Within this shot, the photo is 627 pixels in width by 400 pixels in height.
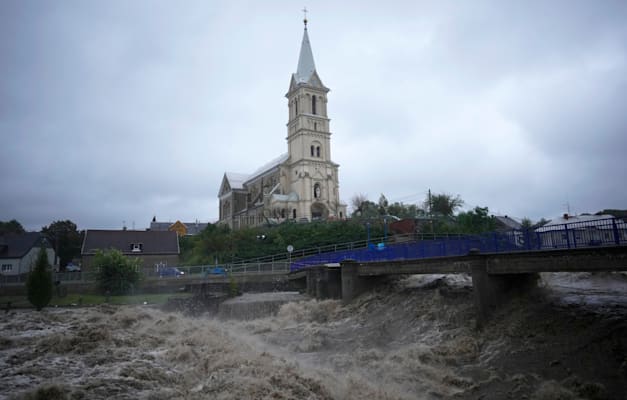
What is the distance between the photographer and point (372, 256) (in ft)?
99.8

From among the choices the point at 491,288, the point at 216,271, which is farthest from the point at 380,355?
the point at 216,271

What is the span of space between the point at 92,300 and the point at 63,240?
49.6 meters

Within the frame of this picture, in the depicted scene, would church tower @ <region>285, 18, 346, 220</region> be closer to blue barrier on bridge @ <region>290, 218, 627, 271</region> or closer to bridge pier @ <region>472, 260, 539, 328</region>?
blue barrier on bridge @ <region>290, 218, 627, 271</region>

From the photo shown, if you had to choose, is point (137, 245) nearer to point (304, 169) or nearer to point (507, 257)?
point (304, 169)

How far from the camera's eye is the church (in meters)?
79.4

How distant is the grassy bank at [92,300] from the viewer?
40094mm

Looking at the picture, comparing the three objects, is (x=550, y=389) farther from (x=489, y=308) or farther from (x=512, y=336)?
(x=489, y=308)

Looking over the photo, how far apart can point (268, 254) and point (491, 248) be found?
40356 mm

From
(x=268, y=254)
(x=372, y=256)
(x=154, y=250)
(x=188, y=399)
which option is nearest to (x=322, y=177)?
(x=268, y=254)

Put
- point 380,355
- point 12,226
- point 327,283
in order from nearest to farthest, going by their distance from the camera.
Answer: point 380,355 < point 327,283 < point 12,226

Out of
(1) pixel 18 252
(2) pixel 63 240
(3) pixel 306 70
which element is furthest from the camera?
(3) pixel 306 70

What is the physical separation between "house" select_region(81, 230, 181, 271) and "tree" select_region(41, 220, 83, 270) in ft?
80.6

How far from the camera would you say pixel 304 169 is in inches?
3159

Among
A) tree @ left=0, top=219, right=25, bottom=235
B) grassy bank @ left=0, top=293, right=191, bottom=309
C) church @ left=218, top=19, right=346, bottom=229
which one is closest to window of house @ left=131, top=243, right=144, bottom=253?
grassy bank @ left=0, top=293, right=191, bottom=309
